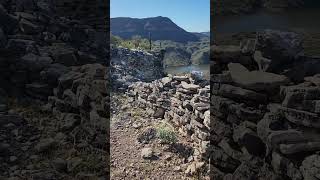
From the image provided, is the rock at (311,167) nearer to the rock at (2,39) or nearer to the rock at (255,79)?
the rock at (255,79)

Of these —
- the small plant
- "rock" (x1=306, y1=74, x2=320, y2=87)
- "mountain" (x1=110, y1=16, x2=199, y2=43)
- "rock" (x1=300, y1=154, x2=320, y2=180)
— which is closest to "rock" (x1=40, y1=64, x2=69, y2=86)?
the small plant

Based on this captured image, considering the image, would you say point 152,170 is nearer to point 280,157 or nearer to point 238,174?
point 238,174

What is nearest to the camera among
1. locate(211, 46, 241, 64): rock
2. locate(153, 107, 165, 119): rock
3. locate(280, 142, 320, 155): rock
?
locate(280, 142, 320, 155): rock

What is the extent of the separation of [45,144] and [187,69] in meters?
2.34

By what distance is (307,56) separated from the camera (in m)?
3.45

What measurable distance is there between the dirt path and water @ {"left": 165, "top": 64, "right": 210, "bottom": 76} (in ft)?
3.11

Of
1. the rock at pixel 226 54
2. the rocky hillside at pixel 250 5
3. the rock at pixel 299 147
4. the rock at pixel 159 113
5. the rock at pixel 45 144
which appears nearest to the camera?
the rock at pixel 299 147

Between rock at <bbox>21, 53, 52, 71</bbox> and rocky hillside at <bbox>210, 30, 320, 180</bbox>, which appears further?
rock at <bbox>21, 53, 52, 71</bbox>

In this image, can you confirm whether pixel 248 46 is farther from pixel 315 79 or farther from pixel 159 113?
pixel 159 113

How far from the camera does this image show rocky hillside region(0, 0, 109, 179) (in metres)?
4.71

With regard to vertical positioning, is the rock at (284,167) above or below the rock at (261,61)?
below

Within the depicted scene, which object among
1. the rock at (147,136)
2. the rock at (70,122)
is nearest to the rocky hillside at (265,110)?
the rock at (147,136)

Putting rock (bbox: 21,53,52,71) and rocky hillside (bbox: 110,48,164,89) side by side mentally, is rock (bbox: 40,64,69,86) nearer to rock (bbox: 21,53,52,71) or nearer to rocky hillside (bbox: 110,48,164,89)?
rock (bbox: 21,53,52,71)

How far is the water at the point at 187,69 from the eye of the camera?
5.60m
